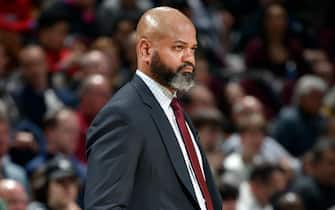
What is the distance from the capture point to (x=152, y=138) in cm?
276

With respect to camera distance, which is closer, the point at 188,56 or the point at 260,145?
the point at 188,56

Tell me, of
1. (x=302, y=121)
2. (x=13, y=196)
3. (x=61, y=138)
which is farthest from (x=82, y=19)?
(x=13, y=196)

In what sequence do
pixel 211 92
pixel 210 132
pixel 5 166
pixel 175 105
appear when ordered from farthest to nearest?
pixel 211 92
pixel 210 132
pixel 5 166
pixel 175 105

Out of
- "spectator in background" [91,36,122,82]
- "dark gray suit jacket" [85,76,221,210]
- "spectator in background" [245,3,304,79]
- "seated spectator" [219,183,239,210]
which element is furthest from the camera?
"spectator in background" [245,3,304,79]

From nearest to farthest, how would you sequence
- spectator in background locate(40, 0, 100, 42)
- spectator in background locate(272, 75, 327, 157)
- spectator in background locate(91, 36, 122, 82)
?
spectator in background locate(272, 75, 327, 157), spectator in background locate(91, 36, 122, 82), spectator in background locate(40, 0, 100, 42)

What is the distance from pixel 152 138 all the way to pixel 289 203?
10.3ft

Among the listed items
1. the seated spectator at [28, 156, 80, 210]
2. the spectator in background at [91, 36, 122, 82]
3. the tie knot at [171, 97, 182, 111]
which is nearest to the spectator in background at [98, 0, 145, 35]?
the spectator in background at [91, 36, 122, 82]

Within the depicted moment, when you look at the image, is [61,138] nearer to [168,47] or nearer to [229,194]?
[229,194]

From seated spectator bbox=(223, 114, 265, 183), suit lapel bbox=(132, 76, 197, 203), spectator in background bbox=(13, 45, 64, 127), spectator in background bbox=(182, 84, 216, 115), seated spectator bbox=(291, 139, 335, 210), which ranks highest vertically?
suit lapel bbox=(132, 76, 197, 203)

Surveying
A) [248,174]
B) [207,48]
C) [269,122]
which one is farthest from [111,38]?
[248,174]

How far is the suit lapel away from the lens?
2.76 metres

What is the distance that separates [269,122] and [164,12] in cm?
500

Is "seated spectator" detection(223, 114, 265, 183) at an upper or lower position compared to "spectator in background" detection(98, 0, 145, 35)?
lower

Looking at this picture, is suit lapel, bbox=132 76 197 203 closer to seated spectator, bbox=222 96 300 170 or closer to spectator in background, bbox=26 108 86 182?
spectator in background, bbox=26 108 86 182
